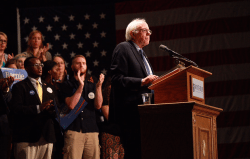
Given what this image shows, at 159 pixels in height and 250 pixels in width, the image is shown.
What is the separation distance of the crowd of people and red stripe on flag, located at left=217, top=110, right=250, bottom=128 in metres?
1.98

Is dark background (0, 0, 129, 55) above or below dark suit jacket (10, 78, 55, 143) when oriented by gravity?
above

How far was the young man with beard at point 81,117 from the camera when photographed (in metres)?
3.70

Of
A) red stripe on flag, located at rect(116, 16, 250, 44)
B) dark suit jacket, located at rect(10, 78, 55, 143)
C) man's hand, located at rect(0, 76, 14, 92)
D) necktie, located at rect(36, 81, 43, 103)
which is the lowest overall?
dark suit jacket, located at rect(10, 78, 55, 143)

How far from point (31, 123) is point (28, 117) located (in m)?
0.07

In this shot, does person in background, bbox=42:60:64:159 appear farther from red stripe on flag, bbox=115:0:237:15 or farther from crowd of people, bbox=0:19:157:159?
red stripe on flag, bbox=115:0:237:15

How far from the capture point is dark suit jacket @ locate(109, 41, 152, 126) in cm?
258

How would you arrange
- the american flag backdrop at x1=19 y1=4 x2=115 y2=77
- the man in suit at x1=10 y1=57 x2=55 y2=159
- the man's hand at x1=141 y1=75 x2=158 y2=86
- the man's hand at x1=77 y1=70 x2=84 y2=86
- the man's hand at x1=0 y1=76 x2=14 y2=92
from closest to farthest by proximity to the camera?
the man's hand at x1=141 y1=75 x2=158 y2=86
the man in suit at x1=10 y1=57 x2=55 y2=159
the man's hand at x1=0 y1=76 x2=14 y2=92
the man's hand at x1=77 y1=70 x2=84 y2=86
the american flag backdrop at x1=19 y1=4 x2=115 y2=77

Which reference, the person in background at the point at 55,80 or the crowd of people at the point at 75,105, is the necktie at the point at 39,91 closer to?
the crowd of people at the point at 75,105

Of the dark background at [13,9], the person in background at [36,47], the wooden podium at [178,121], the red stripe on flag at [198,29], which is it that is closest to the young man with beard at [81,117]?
the person in background at [36,47]

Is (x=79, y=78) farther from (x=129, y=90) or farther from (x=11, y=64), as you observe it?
(x=129, y=90)

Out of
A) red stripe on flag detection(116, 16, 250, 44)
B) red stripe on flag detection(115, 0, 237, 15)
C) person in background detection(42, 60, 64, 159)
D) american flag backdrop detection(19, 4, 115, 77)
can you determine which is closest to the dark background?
american flag backdrop detection(19, 4, 115, 77)

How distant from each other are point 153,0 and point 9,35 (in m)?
2.64

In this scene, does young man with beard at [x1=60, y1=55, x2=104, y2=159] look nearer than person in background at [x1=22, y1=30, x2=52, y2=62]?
Yes

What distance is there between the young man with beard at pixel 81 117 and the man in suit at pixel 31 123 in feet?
1.38
